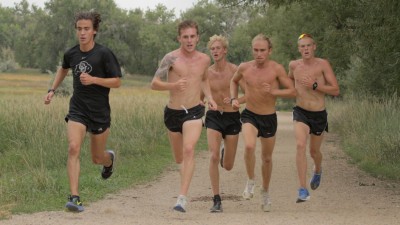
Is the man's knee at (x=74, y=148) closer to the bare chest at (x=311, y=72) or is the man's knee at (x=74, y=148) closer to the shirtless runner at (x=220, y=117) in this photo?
the shirtless runner at (x=220, y=117)

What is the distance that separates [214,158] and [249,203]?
138cm

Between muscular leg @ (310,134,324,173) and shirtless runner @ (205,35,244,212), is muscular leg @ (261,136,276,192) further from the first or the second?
muscular leg @ (310,134,324,173)

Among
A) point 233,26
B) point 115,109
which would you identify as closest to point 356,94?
point 115,109

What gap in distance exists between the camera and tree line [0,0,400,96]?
17.7m

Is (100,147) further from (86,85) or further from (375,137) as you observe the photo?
(375,137)

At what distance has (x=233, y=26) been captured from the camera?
308 feet

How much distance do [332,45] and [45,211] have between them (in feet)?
42.5

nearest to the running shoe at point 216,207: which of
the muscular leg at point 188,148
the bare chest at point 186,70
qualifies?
the muscular leg at point 188,148

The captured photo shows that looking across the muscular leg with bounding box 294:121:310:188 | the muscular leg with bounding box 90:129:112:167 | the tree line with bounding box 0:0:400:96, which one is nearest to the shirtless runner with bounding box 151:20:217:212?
the muscular leg with bounding box 90:129:112:167

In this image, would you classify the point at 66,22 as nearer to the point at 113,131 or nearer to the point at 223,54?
the point at 113,131

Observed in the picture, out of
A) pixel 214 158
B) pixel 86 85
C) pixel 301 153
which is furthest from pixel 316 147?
pixel 86 85

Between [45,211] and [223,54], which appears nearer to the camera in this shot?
[45,211]

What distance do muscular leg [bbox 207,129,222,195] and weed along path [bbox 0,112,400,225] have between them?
371mm

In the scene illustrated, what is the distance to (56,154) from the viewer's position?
13.9 metres
